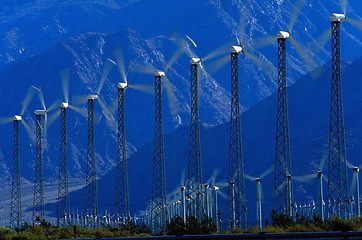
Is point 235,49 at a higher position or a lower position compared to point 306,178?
lower

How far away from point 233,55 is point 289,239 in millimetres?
33276

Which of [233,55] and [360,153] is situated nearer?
[233,55]

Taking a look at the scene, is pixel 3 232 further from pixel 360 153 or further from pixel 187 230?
pixel 360 153

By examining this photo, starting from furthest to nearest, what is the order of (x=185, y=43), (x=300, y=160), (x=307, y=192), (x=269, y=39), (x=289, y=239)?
(x=300, y=160) < (x=307, y=192) < (x=185, y=43) < (x=269, y=39) < (x=289, y=239)

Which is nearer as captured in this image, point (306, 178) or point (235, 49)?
point (235, 49)

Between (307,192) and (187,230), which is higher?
(307,192)

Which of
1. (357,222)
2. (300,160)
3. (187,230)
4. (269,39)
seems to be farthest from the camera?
(300,160)

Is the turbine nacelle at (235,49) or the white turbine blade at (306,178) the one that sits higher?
the white turbine blade at (306,178)

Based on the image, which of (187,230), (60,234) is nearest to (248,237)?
(187,230)

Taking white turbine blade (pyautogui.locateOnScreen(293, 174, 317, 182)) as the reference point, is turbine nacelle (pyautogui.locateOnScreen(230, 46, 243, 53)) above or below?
below

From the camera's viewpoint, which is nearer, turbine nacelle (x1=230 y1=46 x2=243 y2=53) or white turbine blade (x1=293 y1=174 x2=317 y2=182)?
turbine nacelle (x1=230 y1=46 x2=243 y2=53)

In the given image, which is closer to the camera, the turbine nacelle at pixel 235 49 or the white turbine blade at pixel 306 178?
the turbine nacelle at pixel 235 49

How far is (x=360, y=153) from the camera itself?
17962 cm

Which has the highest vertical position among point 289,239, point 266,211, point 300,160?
point 300,160
